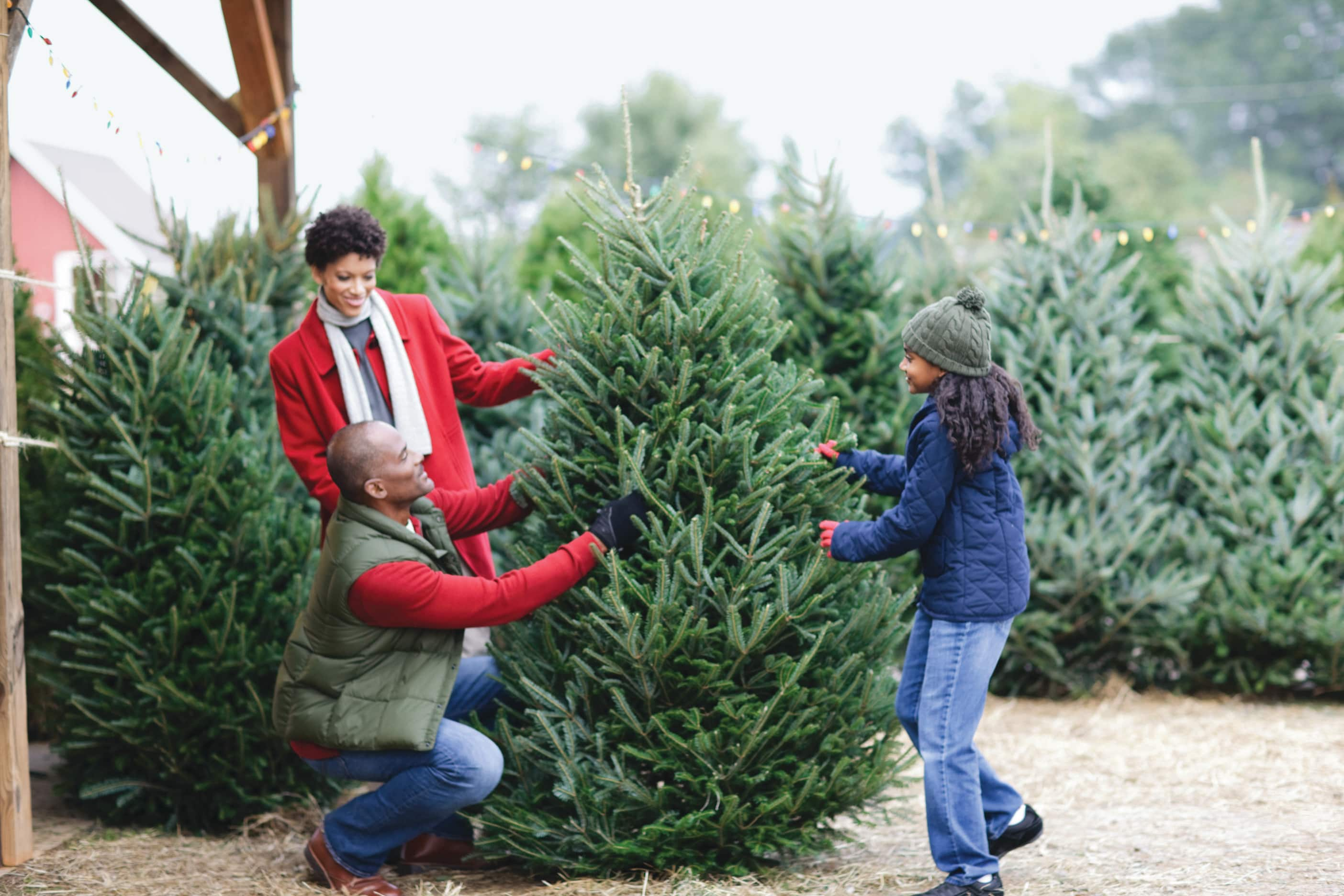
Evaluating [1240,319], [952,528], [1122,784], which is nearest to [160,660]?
[952,528]

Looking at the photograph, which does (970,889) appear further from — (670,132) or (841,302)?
(670,132)

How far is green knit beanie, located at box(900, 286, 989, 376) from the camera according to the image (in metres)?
3.38

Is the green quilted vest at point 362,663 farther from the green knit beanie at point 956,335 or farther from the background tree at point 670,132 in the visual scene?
the background tree at point 670,132

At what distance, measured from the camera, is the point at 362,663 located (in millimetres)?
3465

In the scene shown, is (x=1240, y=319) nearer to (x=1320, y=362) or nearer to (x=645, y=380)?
(x=1320, y=362)

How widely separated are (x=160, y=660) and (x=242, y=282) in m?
1.66

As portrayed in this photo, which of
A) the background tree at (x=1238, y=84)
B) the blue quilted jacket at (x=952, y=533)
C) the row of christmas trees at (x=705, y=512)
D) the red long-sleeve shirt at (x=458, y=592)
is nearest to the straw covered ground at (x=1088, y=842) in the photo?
the row of christmas trees at (x=705, y=512)

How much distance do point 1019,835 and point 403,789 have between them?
185cm

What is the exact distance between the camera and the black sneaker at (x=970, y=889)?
3332 millimetres

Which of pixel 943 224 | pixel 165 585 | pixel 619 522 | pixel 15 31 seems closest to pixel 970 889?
pixel 619 522

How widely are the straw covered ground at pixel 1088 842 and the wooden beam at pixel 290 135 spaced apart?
327 centimetres

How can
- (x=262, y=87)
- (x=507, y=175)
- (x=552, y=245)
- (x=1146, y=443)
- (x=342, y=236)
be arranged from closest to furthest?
1. (x=342, y=236)
2. (x=262, y=87)
3. (x=1146, y=443)
4. (x=552, y=245)
5. (x=507, y=175)

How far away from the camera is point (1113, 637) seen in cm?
630

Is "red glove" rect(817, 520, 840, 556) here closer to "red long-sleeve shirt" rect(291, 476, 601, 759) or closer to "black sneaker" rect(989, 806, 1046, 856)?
"red long-sleeve shirt" rect(291, 476, 601, 759)
